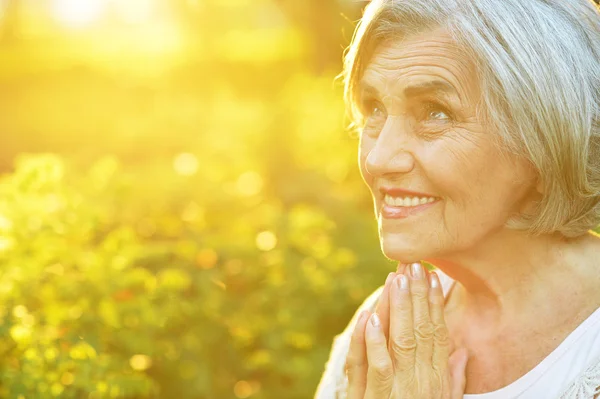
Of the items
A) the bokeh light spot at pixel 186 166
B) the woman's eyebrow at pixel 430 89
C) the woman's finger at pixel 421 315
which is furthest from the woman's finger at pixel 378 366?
the bokeh light spot at pixel 186 166

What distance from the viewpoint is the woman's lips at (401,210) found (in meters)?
2.35

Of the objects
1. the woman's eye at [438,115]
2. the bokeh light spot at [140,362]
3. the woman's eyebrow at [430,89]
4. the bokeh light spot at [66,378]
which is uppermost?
the woman's eyebrow at [430,89]

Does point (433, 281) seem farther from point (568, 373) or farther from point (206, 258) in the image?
point (206, 258)

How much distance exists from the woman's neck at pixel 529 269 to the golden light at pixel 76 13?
22270mm

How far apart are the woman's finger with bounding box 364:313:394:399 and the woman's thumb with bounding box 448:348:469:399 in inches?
8.4

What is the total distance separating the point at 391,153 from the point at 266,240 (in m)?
2.03

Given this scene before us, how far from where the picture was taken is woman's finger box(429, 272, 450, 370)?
2406mm

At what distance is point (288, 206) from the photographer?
18.3 ft

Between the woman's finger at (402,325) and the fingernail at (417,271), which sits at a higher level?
the fingernail at (417,271)

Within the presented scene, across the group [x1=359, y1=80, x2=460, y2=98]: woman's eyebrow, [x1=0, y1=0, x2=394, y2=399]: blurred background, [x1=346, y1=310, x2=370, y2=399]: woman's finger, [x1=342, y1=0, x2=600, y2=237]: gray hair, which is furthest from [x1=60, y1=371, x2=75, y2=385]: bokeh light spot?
[x1=342, y1=0, x2=600, y2=237]: gray hair

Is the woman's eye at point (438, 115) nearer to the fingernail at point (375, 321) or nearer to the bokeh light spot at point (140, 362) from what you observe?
the fingernail at point (375, 321)

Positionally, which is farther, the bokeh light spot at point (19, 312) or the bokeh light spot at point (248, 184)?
the bokeh light spot at point (248, 184)

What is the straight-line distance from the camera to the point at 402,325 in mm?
2383

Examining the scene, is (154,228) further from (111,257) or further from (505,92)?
(505,92)
